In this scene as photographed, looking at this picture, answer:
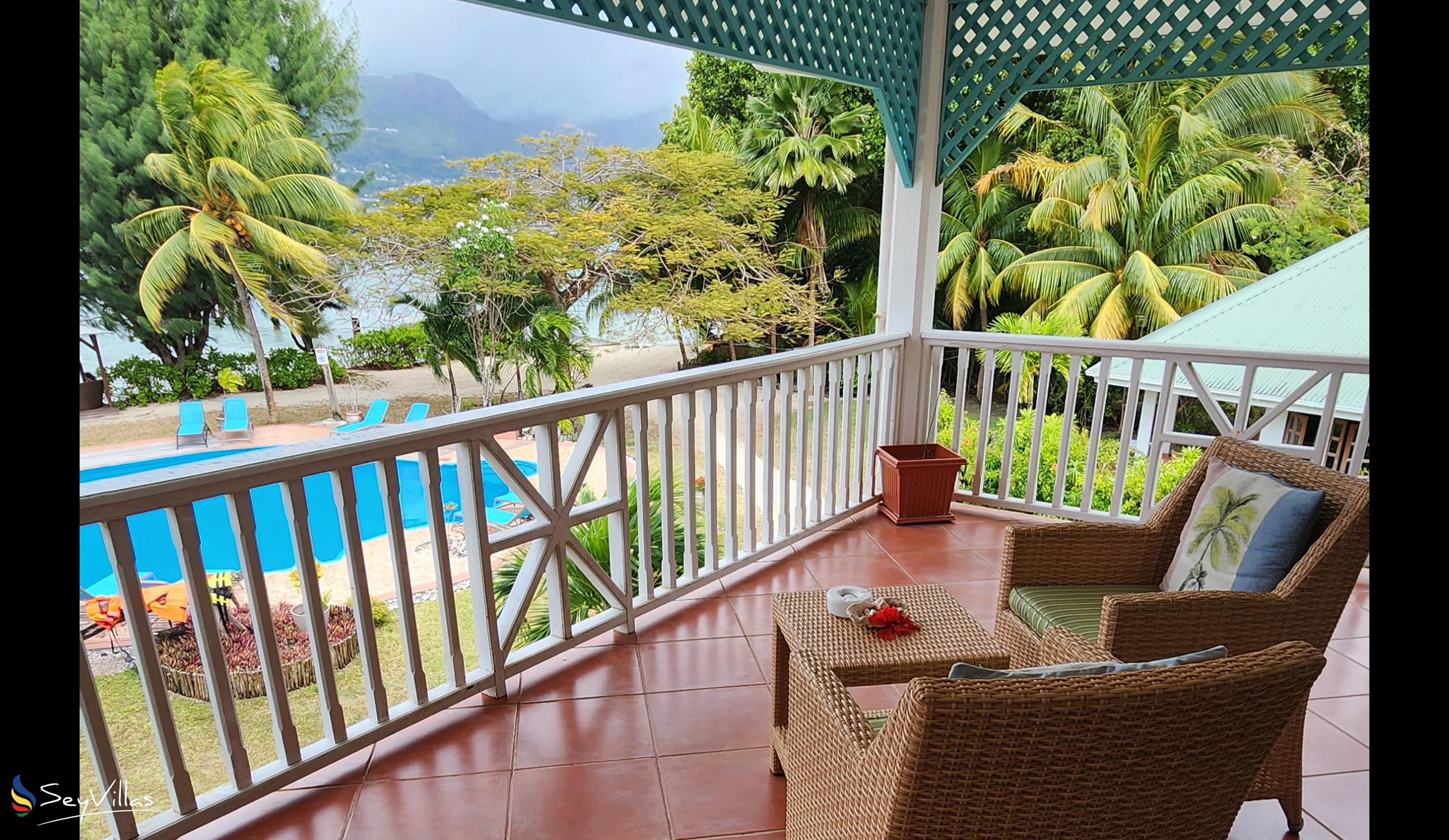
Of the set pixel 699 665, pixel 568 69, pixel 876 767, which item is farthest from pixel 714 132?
pixel 876 767

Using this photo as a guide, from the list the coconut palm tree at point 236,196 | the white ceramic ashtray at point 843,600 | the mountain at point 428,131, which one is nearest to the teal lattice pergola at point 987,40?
the white ceramic ashtray at point 843,600

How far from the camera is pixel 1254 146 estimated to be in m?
12.2

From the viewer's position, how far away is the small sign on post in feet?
47.0

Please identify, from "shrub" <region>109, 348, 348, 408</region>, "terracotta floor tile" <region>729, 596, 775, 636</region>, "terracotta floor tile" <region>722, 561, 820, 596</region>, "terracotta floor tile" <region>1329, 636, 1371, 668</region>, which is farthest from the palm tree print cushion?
"shrub" <region>109, 348, 348, 408</region>

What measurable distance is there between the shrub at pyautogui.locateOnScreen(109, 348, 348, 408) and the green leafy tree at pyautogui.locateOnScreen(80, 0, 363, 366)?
237 millimetres

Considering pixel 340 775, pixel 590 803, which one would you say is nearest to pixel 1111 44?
pixel 590 803

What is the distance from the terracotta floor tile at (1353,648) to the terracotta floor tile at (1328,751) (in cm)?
52

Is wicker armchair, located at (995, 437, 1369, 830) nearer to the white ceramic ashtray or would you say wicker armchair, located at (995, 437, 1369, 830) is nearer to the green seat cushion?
the green seat cushion

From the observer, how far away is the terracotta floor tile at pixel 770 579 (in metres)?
3.18

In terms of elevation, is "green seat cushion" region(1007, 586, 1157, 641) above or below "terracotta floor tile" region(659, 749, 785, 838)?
above

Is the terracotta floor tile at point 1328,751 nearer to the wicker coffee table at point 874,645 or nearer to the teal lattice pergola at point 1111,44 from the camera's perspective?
the wicker coffee table at point 874,645
